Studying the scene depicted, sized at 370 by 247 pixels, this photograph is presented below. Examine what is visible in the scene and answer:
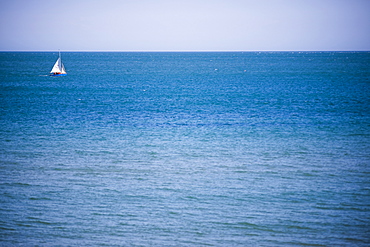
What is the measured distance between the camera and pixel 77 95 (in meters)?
56.5

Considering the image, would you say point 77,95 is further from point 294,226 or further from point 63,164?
point 294,226

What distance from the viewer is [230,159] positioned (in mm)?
22094

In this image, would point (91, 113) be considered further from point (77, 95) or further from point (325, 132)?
point (325, 132)

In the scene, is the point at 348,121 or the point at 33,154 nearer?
the point at 33,154

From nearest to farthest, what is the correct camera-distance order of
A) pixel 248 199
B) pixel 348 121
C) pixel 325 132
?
pixel 248 199 < pixel 325 132 < pixel 348 121

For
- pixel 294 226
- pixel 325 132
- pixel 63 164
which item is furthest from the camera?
pixel 325 132

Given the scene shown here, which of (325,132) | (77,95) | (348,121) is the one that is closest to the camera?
(325,132)

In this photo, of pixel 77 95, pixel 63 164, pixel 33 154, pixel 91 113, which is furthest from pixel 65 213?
pixel 77 95

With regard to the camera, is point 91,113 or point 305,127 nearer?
point 305,127

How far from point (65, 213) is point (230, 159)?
10945mm

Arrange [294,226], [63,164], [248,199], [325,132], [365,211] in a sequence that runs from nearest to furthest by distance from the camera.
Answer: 1. [294,226]
2. [365,211]
3. [248,199]
4. [63,164]
5. [325,132]

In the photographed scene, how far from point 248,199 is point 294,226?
9.27 feet

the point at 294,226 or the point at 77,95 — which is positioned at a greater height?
the point at 77,95

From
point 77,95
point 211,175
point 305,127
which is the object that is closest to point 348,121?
point 305,127
